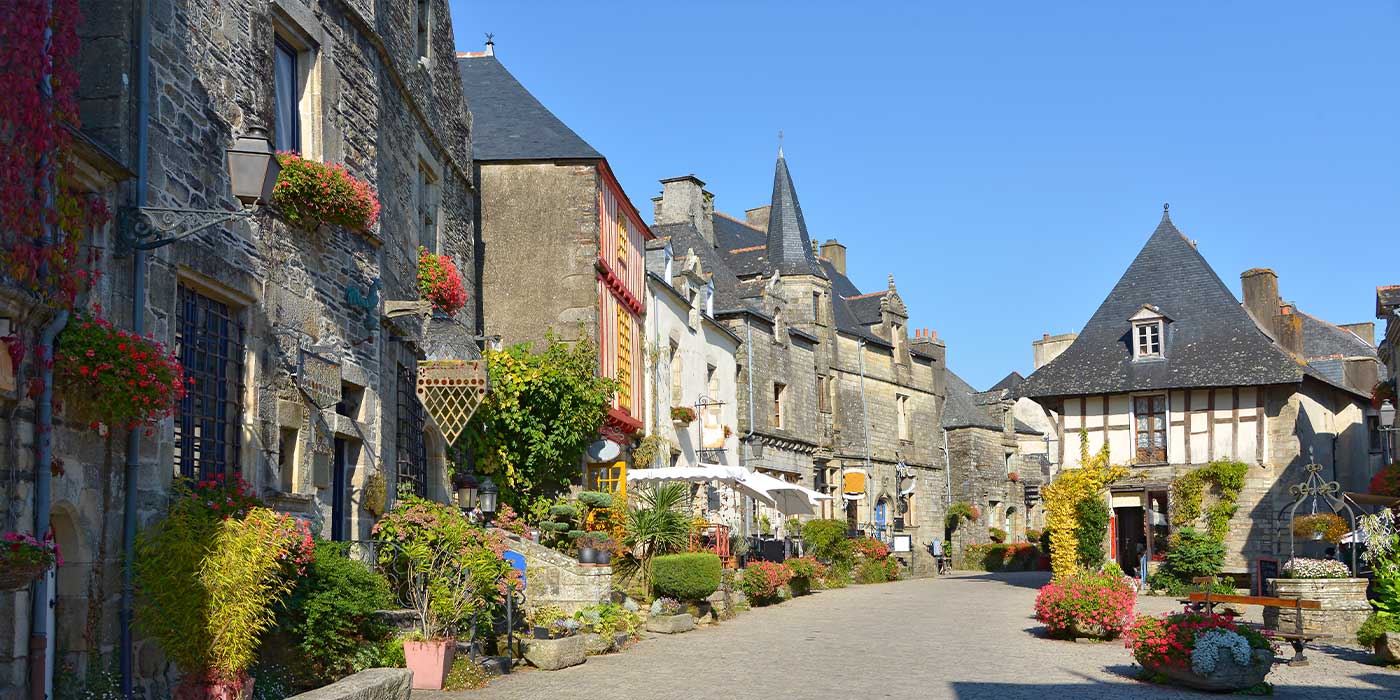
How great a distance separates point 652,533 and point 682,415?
7.15 m

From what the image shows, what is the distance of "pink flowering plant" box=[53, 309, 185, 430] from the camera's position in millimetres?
6719

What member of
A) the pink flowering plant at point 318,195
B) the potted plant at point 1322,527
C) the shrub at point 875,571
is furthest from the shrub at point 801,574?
the pink flowering plant at point 318,195

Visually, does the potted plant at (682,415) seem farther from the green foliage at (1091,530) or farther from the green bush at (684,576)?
the green foliage at (1091,530)

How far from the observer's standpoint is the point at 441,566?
426 inches

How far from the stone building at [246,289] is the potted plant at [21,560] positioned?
1.29ft

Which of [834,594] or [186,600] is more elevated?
[186,600]

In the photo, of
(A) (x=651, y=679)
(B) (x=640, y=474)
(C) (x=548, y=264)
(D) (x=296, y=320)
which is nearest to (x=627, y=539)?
(B) (x=640, y=474)

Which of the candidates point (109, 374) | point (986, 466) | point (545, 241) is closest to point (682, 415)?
point (545, 241)

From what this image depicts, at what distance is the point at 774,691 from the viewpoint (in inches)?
406

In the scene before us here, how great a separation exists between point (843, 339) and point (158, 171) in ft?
99.2

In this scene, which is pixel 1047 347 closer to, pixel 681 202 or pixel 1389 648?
pixel 681 202

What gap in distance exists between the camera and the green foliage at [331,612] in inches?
342

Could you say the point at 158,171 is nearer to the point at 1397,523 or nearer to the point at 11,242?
the point at 11,242

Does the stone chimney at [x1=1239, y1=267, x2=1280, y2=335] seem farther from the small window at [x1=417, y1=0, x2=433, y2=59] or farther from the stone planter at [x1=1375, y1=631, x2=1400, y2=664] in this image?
the small window at [x1=417, y1=0, x2=433, y2=59]
